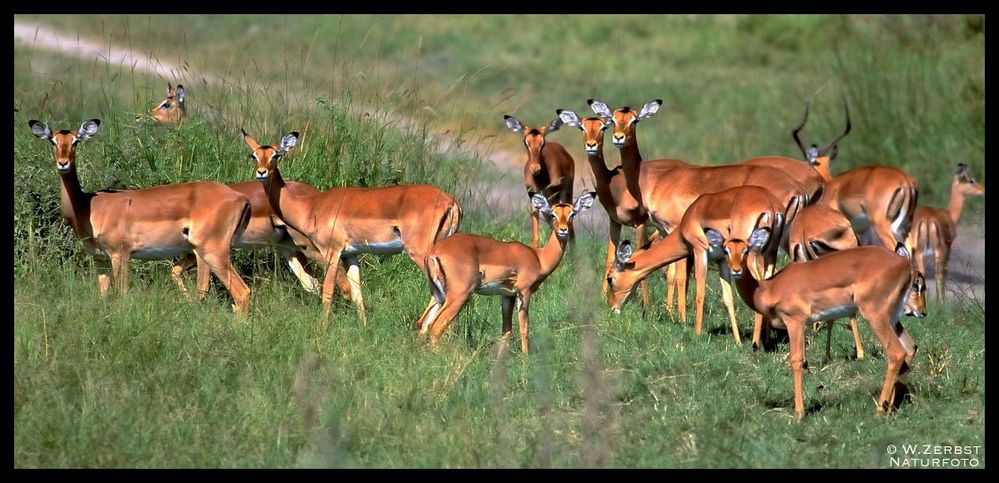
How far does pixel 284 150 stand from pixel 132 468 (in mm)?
3419

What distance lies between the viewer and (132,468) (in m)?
5.77

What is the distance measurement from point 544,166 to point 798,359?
13.9 ft

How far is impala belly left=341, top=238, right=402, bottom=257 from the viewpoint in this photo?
8523 millimetres

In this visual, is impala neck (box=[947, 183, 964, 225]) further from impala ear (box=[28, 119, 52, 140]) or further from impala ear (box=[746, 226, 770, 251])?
impala ear (box=[28, 119, 52, 140])

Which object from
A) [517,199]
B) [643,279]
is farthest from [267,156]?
[517,199]

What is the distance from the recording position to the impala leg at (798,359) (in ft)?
22.4

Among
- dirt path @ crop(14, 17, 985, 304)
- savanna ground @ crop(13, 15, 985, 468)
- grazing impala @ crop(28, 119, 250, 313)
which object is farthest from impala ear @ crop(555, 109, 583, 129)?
grazing impala @ crop(28, 119, 250, 313)

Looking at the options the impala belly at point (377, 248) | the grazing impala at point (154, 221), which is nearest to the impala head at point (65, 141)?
the grazing impala at point (154, 221)

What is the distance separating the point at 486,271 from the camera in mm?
7797

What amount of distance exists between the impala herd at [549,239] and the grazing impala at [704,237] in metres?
0.01

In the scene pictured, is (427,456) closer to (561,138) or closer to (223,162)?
(223,162)

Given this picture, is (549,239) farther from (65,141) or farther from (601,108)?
(65,141)

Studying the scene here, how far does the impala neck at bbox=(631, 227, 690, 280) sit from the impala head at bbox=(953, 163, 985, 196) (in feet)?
20.5
